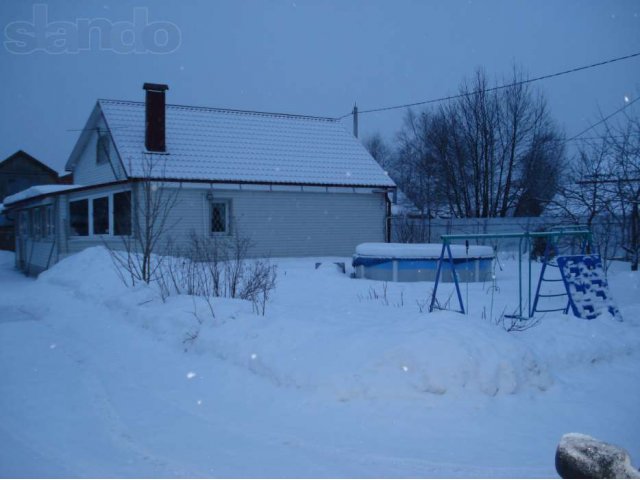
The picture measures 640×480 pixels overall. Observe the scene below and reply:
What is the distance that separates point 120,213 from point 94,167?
12.0 feet

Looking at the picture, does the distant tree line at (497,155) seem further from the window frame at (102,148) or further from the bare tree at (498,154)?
the window frame at (102,148)

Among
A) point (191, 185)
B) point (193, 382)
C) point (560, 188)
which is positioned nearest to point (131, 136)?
point (191, 185)

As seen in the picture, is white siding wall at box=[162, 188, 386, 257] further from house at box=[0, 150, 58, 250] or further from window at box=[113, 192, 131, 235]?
house at box=[0, 150, 58, 250]

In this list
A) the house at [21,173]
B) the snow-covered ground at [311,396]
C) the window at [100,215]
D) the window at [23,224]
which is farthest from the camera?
the house at [21,173]

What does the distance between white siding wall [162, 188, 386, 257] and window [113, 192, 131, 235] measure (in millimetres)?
1731

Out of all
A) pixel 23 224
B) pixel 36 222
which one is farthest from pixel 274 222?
pixel 23 224

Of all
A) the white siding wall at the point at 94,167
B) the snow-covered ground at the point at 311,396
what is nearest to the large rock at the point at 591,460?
the snow-covered ground at the point at 311,396

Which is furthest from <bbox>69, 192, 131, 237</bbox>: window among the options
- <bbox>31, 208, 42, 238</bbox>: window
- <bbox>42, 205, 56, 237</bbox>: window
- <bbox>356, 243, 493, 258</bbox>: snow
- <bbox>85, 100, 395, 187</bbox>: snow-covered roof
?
<bbox>356, 243, 493, 258</bbox>: snow

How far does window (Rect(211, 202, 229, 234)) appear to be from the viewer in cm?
2064

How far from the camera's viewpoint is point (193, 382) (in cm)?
667

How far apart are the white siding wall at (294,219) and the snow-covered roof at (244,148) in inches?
23.2

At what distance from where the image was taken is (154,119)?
20.7 m

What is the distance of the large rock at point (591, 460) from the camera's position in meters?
3.57

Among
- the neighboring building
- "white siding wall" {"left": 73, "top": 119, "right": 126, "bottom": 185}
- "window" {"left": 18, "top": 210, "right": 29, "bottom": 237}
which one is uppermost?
the neighboring building
